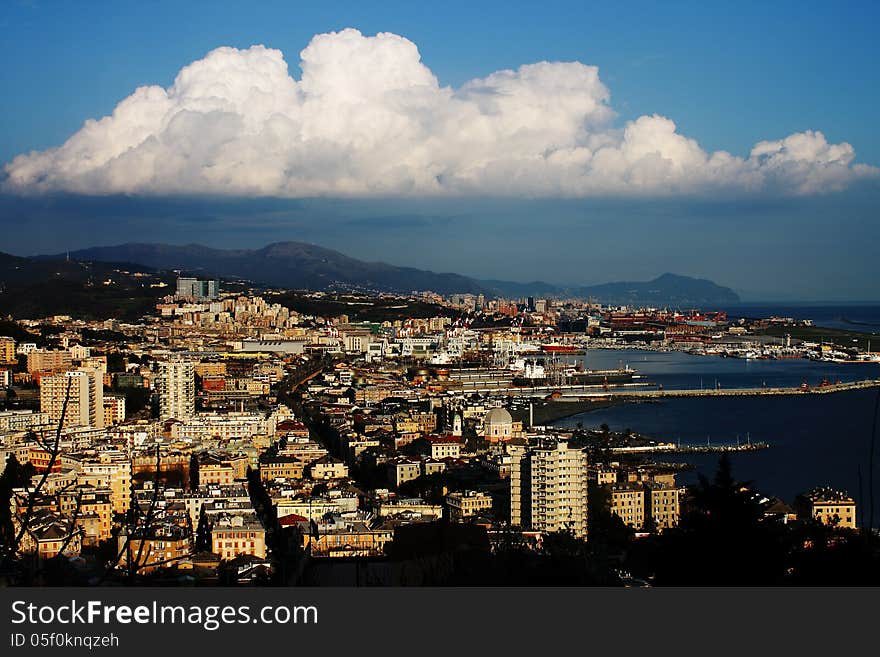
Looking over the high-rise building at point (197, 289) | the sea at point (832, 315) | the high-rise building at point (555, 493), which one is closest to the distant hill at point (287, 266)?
the high-rise building at point (197, 289)

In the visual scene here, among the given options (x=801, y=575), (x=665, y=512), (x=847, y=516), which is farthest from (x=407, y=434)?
(x=801, y=575)

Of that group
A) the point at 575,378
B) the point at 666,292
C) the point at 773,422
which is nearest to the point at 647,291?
the point at 666,292

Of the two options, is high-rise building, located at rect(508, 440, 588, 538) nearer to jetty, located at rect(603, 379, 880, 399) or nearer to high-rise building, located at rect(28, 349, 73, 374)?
high-rise building, located at rect(28, 349, 73, 374)

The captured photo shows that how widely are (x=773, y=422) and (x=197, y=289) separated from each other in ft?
Answer: 63.8

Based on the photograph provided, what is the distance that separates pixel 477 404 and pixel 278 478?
19.0 ft

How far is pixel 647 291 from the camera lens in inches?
2773

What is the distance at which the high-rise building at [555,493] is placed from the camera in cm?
593

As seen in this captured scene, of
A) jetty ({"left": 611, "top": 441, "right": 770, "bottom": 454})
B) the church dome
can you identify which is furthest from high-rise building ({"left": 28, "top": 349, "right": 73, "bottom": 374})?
jetty ({"left": 611, "top": 441, "right": 770, "bottom": 454})

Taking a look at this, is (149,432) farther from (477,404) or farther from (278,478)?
(477,404)

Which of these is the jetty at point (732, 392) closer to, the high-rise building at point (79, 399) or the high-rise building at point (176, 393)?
the high-rise building at point (176, 393)

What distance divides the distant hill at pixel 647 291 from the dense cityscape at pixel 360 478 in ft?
136

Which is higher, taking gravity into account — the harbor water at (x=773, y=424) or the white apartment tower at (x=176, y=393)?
the white apartment tower at (x=176, y=393)

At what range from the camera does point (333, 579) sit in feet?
11.6

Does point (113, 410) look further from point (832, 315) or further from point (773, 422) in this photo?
point (832, 315)
